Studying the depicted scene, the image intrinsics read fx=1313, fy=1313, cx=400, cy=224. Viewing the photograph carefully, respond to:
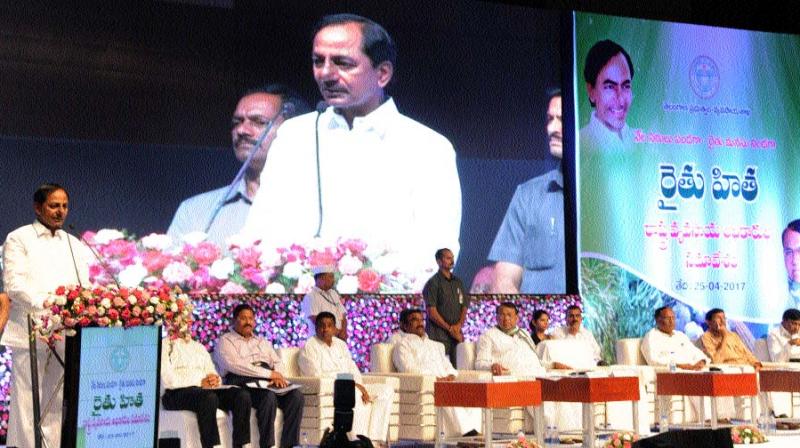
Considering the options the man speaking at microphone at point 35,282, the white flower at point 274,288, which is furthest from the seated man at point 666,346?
the man speaking at microphone at point 35,282

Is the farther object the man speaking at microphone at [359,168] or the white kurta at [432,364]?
the man speaking at microphone at [359,168]

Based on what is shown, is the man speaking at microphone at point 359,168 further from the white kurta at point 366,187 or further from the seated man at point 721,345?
the seated man at point 721,345

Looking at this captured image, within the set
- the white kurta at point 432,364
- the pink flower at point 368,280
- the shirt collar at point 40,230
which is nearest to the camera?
the shirt collar at point 40,230

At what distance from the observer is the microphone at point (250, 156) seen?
10.7m

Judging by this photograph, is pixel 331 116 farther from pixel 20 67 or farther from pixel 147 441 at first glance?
pixel 147 441

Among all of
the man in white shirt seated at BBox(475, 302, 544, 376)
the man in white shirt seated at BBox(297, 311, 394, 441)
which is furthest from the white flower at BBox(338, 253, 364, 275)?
the man in white shirt seated at BBox(297, 311, 394, 441)

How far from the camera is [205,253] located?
420 inches

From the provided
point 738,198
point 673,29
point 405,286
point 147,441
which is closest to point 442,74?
point 405,286

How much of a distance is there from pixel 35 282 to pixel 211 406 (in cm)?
250

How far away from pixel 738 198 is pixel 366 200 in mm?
4493

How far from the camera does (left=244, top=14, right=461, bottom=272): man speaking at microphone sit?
437 inches

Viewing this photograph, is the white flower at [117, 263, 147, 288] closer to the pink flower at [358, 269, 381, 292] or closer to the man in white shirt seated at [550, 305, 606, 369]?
the pink flower at [358, 269, 381, 292]

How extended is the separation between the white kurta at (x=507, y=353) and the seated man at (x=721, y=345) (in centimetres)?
209

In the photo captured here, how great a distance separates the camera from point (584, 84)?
42.4 feet
